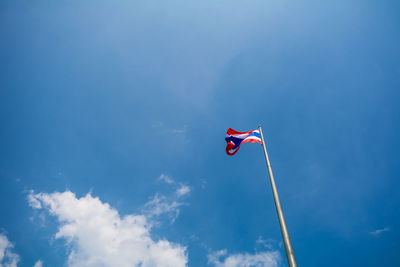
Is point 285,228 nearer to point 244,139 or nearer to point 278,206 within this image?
point 278,206

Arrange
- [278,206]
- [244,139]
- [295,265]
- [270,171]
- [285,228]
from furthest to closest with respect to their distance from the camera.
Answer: [244,139], [270,171], [278,206], [285,228], [295,265]

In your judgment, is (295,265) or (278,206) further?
(278,206)

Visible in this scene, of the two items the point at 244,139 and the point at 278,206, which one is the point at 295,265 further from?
the point at 244,139

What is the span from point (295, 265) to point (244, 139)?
7723 mm

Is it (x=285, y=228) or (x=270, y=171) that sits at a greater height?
(x=270, y=171)

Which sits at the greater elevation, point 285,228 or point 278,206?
point 278,206

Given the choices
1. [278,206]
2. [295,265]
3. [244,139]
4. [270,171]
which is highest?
[244,139]

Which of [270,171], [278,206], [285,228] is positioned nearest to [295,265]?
[285,228]

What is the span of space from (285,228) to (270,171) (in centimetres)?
276

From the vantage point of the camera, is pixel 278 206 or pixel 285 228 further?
pixel 278 206

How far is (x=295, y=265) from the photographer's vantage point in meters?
5.94

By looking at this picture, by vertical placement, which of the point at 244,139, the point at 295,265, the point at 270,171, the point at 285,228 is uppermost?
the point at 244,139

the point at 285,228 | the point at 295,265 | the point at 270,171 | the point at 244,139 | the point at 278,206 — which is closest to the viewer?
the point at 295,265

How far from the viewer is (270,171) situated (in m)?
8.92
